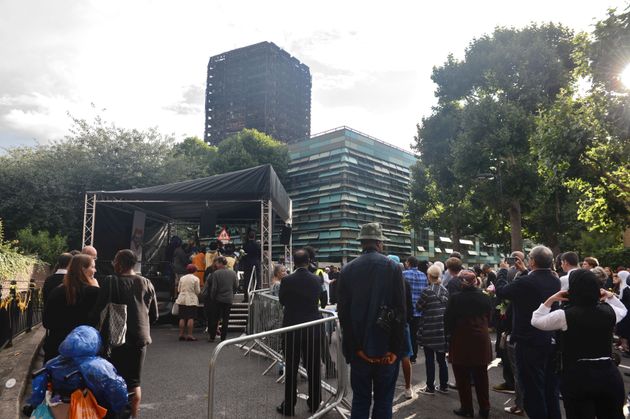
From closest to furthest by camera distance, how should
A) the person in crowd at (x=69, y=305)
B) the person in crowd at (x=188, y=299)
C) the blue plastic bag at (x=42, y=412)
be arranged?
the blue plastic bag at (x=42, y=412), the person in crowd at (x=69, y=305), the person in crowd at (x=188, y=299)

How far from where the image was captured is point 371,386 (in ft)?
11.6

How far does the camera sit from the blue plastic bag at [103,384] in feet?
9.34

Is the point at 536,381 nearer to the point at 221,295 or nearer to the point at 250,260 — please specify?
the point at 221,295

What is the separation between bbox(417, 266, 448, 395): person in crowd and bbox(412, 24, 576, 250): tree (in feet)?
51.5

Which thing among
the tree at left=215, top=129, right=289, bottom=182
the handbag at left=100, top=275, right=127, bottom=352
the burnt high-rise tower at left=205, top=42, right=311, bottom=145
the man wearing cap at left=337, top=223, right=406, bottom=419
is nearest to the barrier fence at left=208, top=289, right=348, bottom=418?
the man wearing cap at left=337, top=223, right=406, bottom=419

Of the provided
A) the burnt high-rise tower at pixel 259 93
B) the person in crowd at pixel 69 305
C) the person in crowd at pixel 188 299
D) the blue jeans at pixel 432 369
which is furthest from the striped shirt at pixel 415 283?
the burnt high-rise tower at pixel 259 93

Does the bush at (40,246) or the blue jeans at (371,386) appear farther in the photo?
the bush at (40,246)

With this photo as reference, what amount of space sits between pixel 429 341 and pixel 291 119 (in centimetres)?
9930

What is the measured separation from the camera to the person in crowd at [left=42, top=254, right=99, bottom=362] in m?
3.81

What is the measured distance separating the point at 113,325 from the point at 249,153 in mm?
38162

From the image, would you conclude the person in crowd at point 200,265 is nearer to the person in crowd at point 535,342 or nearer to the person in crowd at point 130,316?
the person in crowd at point 130,316

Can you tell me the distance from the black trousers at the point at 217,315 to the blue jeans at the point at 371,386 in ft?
20.2

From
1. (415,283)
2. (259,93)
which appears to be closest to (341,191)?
(415,283)

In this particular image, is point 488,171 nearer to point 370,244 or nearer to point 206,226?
point 206,226
